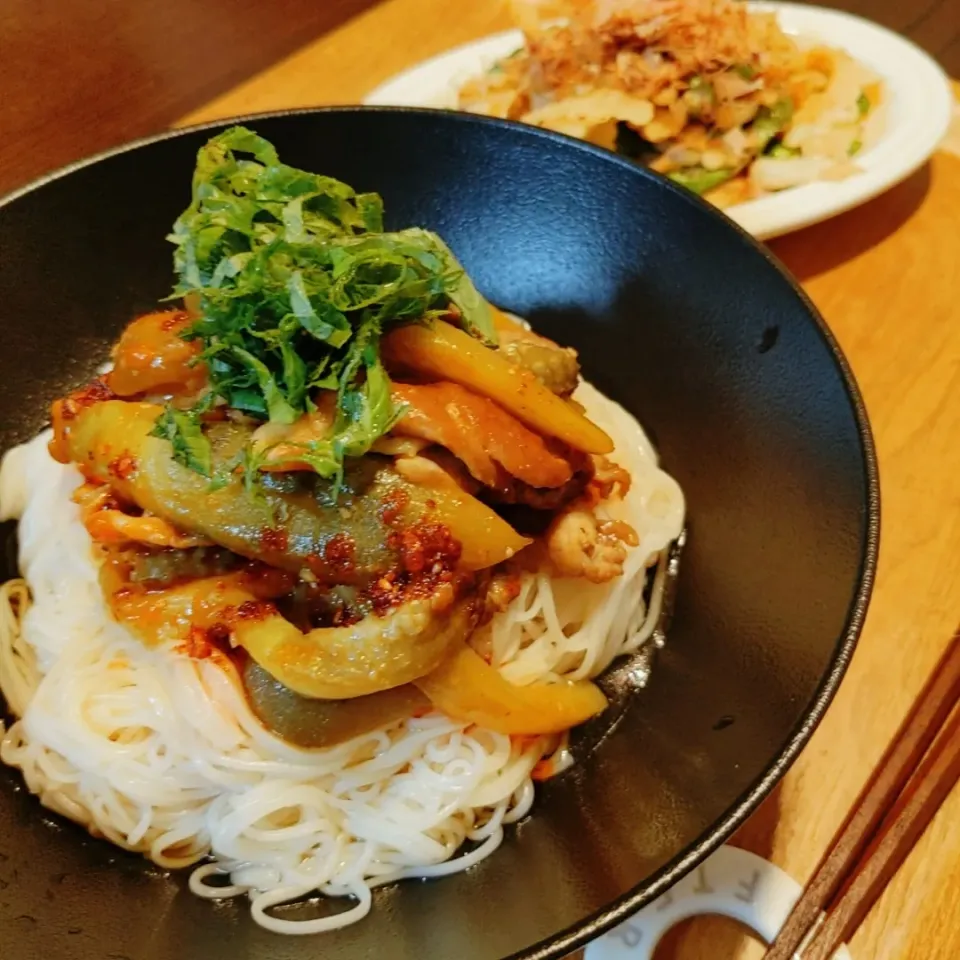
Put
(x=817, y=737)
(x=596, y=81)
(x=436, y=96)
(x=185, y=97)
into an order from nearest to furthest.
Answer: (x=817, y=737) → (x=596, y=81) → (x=436, y=96) → (x=185, y=97)

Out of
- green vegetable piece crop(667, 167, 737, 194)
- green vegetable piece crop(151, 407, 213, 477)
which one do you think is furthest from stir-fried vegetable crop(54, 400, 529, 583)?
green vegetable piece crop(667, 167, 737, 194)

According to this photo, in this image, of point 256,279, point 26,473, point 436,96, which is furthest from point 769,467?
point 436,96

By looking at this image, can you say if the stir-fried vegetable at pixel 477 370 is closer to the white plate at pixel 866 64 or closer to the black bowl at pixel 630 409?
the black bowl at pixel 630 409

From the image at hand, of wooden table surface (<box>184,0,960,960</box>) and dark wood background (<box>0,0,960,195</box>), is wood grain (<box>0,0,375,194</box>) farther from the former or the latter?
wooden table surface (<box>184,0,960,960</box>)

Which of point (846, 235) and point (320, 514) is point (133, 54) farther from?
point (320, 514)

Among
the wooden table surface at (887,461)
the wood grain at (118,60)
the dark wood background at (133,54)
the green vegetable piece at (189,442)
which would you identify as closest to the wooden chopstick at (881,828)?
the wooden table surface at (887,461)

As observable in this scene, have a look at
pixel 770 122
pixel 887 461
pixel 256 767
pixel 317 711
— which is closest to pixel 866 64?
pixel 770 122

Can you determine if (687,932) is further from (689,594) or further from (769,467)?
(769,467)

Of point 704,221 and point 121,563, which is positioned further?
point 704,221
